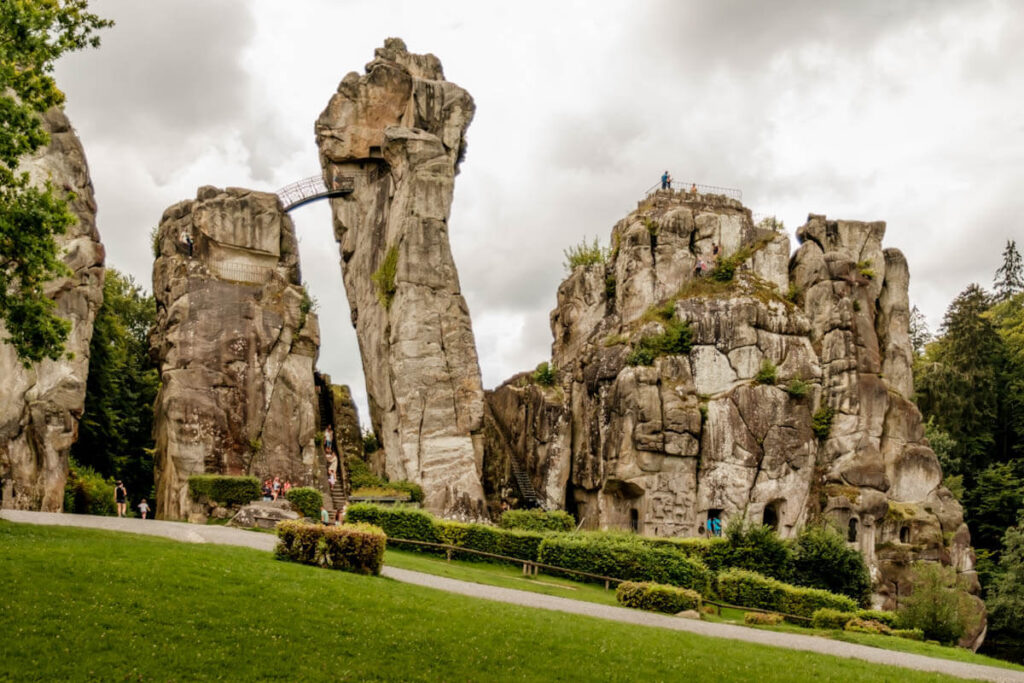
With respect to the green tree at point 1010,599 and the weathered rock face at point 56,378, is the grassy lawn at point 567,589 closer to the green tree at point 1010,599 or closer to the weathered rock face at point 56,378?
the weathered rock face at point 56,378

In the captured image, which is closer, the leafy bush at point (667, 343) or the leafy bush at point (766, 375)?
the leafy bush at point (766, 375)

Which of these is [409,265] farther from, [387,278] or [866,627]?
[866,627]

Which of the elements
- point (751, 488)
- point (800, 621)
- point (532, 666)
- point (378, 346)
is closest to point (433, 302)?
point (378, 346)

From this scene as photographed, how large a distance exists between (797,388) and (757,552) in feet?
39.8

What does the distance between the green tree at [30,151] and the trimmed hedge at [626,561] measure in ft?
59.3

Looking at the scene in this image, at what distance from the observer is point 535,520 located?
3581 centimetres

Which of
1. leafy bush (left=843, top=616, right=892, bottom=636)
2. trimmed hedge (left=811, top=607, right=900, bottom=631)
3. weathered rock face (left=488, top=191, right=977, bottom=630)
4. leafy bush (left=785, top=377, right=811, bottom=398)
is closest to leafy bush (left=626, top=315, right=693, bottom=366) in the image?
weathered rock face (left=488, top=191, right=977, bottom=630)

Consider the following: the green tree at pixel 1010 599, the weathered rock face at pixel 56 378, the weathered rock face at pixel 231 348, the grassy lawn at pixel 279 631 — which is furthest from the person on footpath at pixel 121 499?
the green tree at pixel 1010 599

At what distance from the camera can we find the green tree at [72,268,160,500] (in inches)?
1629

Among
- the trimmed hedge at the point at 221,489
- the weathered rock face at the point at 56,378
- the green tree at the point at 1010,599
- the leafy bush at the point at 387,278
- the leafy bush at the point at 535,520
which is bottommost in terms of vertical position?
the green tree at the point at 1010,599

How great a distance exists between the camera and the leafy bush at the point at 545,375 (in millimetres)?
52281

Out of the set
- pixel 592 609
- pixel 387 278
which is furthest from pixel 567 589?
pixel 387 278

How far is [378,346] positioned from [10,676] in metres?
33.8

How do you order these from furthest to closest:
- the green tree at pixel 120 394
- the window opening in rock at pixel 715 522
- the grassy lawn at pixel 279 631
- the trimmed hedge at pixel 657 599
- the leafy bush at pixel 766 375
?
1. the leafy bush at pixel 766 375
2. the window opening in rock at pixel 715 522
3. the green tree at pixel 120 394
4. the trimmed hedge at pixel 657 599
5. the grassy lawn at pixel 279 631
